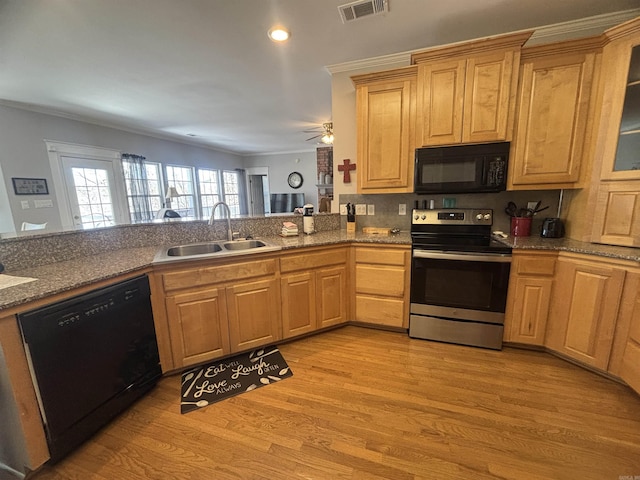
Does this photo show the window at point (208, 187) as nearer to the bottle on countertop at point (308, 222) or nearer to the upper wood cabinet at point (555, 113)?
the bottle on countertop at point (308, 222)

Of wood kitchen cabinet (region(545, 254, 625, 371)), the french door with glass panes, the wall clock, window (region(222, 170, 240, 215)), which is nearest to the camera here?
wood kitchen cabinet (region(545, 254, 625, 371))

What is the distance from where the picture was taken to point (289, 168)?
8508mm

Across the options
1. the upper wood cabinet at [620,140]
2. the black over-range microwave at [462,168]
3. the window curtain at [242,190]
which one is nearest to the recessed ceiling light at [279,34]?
the black over-range microwave at [462,168]

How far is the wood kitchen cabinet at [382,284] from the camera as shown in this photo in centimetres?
240

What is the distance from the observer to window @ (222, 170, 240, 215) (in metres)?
8.08

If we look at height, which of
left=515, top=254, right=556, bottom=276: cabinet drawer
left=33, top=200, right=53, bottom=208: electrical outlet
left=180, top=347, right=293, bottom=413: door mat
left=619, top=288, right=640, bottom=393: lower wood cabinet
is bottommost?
left=180, top=347, right=293, bottom=413: door mat

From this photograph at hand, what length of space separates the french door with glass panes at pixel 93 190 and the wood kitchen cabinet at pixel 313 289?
3533 mm

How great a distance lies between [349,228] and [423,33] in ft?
6.00

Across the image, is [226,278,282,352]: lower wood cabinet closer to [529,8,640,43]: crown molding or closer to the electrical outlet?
[529,8,640,43]: crown molding

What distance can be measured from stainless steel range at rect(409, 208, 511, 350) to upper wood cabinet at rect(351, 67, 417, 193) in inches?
23.4

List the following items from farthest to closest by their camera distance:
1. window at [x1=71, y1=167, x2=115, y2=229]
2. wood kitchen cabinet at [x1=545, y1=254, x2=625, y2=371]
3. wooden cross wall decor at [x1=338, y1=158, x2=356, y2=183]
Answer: window at [x1=71, y1=167, x2=115, y2=229] → wooden cross wall decor at [x1=338, y1=158, x2=356, y2=183] → wood kitchen cabinet at [x1=545, y1=254, x2=625, y2=371]

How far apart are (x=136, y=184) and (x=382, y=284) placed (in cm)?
521

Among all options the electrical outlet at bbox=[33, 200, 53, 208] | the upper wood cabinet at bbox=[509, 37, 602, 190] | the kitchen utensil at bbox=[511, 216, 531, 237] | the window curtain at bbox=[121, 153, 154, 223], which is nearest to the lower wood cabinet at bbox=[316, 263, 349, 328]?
the kitchen utensil at bbox=[511, 216, 531, 237]

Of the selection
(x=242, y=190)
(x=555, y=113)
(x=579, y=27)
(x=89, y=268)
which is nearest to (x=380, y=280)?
(x=555, y=113)
